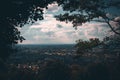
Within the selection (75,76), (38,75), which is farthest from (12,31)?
(38,75)

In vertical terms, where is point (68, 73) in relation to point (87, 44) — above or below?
below

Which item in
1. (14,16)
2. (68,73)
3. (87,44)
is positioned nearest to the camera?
(14,16)

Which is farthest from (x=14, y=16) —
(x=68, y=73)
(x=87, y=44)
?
(x=68, y=73)

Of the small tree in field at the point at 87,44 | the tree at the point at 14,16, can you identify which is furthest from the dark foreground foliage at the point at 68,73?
the tree at the point at 14,16

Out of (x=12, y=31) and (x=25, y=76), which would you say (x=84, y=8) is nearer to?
(x=12, y=31)

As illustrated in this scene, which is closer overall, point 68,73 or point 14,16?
point 14,16

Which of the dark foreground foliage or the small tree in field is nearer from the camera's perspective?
the small tree in field

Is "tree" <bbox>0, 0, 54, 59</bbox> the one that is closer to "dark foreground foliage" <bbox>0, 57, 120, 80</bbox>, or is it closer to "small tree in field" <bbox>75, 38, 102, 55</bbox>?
"small tree in field" <bbox>75, 38, 102, 55</bbox>

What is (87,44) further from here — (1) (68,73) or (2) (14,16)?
(1) (68,73)

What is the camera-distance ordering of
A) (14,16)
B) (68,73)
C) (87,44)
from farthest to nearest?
(68,73) < (87,44) < (14,16)

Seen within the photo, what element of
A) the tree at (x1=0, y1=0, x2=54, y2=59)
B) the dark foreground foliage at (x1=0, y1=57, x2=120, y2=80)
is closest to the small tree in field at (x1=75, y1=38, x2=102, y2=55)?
the tree at (x1=0, y1=0, x2=54, y2=59)

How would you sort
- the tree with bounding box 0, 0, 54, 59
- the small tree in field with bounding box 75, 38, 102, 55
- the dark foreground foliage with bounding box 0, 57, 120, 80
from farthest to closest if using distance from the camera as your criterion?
the dark foreground foliage with bounding box 0, 57, 120, 80 → the small tree in field with bounding box 75, 38, 102, 55 → the tree with bounding box 0, 0, 54, 59
